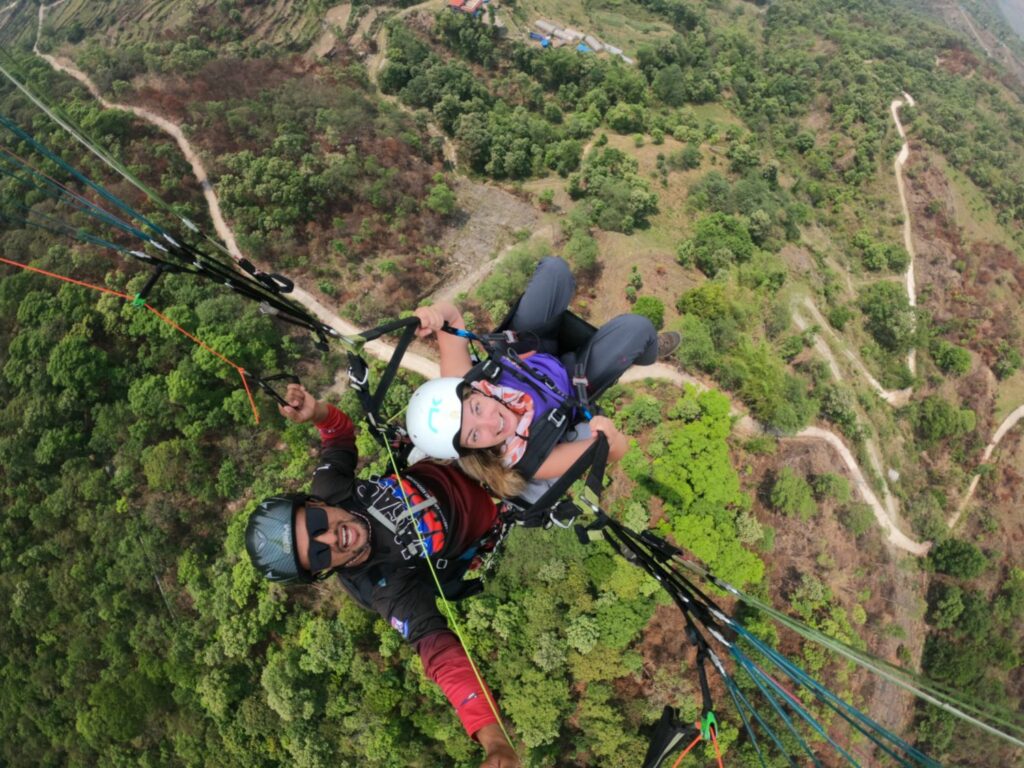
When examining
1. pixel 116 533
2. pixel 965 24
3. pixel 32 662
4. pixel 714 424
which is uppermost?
pixel 965 24

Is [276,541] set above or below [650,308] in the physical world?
above

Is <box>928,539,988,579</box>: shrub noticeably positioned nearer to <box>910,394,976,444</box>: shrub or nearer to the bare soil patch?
the bare soil patch

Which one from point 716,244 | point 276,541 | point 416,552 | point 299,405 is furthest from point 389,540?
point 716,244

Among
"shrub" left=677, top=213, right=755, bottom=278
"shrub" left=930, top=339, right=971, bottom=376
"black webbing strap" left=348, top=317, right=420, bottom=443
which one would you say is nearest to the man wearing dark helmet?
"black webbing strap" left=348, top=317, right=420, bottom=443

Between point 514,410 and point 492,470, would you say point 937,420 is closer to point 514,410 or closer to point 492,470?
point 514,410

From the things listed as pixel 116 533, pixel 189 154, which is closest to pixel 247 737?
pixel 116 533

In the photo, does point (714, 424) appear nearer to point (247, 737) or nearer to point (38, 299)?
point (247, 737)

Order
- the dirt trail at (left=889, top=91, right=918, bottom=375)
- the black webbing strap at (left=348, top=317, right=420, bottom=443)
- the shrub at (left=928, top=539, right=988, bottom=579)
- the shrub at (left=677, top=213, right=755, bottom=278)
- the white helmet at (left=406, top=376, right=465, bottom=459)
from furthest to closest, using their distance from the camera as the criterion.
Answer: the dirt trail at (left=889, top=91, right=918, bottom=375) < the shrub at (left=677, top=213, right=755, bottom=278) < the shrub at (left=928, top=539, right=988, bottom=579) < the black webbing strap at (left=348, top=317, right=420, bottom=443) < the white helmet at (left=406, top=376, right=465, bottom=459)

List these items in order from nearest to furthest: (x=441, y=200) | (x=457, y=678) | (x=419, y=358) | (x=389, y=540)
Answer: (x=457, y=678), (x=389, y=540), (x=419, y=358), (x=441, y=200)
